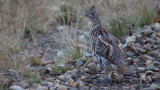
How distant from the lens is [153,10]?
26.5 feet

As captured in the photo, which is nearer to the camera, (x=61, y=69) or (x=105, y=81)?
(x=105, y=81)

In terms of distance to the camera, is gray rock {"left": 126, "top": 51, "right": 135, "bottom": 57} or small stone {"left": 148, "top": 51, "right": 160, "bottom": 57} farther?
gray rock {"left": 126, "top": 51, "right": 135, "bottom": 57}

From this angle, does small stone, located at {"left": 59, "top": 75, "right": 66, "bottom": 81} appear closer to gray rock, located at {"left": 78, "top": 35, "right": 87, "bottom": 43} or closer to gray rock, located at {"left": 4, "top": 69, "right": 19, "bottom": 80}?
gray rock, located at {"left": 4, "top": 69, "right": 19, "bottom": 80}

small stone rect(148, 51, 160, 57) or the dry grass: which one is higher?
the dry grass

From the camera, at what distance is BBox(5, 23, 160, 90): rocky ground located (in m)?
5.03

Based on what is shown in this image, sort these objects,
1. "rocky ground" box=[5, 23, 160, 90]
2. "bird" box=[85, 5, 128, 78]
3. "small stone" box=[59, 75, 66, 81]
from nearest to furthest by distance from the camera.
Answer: "bird" box=[85, 5, 128, 78]
"rocky ground" box=[5, 23, 160, 90]
"small stone" box=[59, 75, 66, 81]

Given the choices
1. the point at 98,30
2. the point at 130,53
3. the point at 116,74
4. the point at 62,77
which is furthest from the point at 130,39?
the point at 62,77

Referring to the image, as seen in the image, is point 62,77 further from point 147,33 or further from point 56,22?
point 147,33

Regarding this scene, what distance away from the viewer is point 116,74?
16.7 feet

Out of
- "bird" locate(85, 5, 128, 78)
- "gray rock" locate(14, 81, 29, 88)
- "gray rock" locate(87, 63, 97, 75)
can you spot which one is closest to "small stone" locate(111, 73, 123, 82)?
"bird" locate(85, 5, 128, 78)

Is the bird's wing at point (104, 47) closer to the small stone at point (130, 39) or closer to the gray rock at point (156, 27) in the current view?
the small stone at point (130, 39)

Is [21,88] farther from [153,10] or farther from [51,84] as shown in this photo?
[153,10]

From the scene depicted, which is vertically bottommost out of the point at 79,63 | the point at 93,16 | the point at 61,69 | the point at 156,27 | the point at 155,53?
the point at 61,69

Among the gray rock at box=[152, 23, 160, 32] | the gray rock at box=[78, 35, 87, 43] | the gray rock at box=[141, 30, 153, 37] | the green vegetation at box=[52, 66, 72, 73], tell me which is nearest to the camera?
the green vegetation at box=[52, 66, 72, 73]
